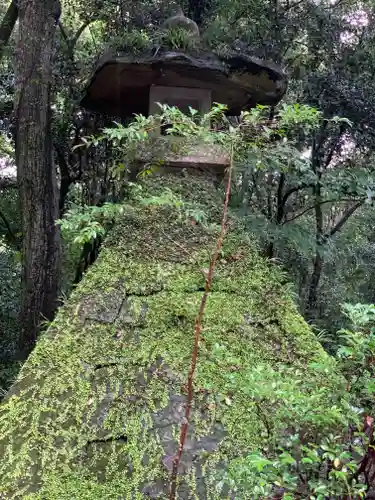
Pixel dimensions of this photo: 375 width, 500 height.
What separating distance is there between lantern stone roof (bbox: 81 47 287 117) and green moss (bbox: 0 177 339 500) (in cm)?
127

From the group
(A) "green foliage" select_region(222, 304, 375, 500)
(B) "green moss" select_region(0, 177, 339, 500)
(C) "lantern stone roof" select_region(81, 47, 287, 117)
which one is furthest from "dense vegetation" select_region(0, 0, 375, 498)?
(B) "green moss" select_region(0, 177, 339, 500)

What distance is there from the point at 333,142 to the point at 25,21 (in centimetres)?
393

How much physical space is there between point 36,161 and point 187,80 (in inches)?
59.7

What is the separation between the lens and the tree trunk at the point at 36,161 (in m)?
3.95

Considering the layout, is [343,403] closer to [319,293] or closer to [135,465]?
[135,465]

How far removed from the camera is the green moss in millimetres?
1583

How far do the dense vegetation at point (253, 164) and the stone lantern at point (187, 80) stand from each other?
0.14m

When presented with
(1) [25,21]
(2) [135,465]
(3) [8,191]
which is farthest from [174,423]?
(3) [8,191]

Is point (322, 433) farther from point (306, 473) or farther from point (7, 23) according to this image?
point (7, 23)

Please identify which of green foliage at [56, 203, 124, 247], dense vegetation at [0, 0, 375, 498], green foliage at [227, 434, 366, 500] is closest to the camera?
green foliage at [227, 434, 366, 500]

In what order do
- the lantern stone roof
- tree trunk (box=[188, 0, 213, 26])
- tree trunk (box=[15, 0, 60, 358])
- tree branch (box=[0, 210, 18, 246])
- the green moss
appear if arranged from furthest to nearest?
tree branch (box=[0, 210, 18, 246])
tree trunk (box=[188, 0, 213, 26])
tree trunk (box=[15, 0, 60, 358])
the lantern stone roof
the green moss

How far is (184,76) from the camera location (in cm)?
332

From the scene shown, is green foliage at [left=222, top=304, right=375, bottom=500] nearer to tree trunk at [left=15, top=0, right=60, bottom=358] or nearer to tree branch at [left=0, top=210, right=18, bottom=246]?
tree trunk at [left=15, top=0, right=60, bottom=358]

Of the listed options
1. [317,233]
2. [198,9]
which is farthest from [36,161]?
[317,233]
